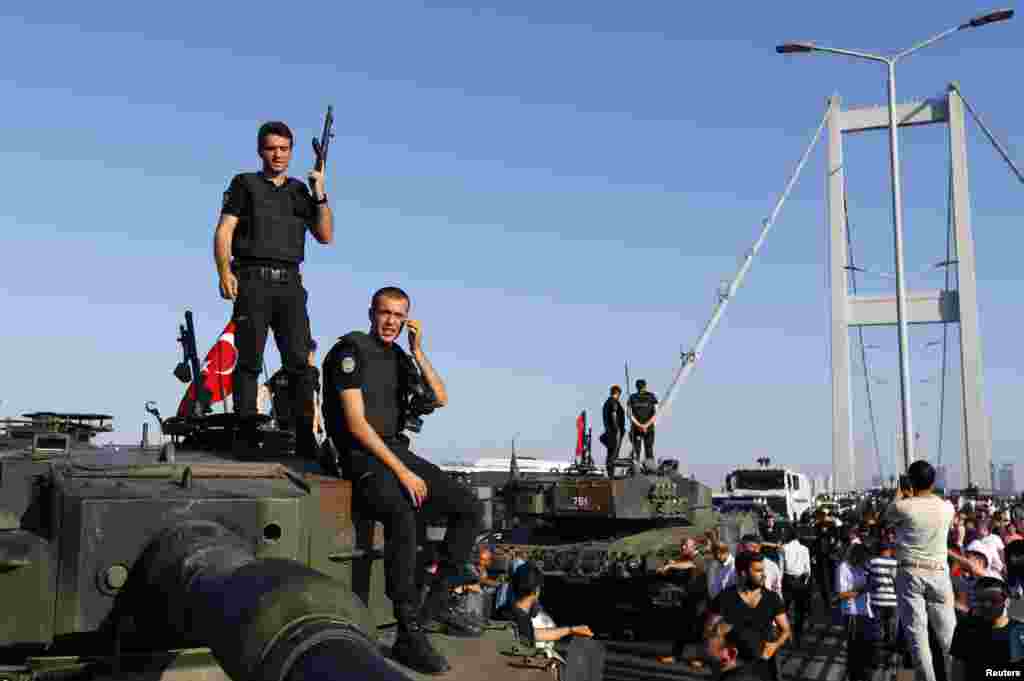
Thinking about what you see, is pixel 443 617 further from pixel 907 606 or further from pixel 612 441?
pixel 612 441

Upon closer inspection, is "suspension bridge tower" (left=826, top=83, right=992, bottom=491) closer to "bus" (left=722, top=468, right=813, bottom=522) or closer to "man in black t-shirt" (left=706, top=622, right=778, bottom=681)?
"bus" (left=722, top=468, right=813, bottom=522)

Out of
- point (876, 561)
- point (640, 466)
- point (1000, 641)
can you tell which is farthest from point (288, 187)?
point (640, 466)

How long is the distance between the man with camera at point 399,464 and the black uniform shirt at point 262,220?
1076 millimetres

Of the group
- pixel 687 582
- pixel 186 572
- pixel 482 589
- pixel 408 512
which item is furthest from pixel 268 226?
pixel 687 582

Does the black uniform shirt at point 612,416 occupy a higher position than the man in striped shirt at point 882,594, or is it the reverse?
the black uniform shirt at point 612,416

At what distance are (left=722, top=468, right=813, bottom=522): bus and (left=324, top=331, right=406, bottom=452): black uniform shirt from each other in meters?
33.5

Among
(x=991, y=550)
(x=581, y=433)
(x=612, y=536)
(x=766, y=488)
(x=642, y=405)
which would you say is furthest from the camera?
(x=766, y=488)

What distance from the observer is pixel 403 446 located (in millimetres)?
5363

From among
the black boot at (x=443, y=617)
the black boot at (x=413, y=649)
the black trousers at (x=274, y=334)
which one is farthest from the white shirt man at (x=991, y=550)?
the black boot at (x=413, y=649)

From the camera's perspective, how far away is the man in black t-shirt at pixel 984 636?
6.61m

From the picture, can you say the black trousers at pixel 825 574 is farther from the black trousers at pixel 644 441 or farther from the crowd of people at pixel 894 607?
the crowd of people at pixel 894 607

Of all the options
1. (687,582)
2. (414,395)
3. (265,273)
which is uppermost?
(265,273)

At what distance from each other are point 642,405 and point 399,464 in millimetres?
13975

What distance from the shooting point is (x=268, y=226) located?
609 cm
